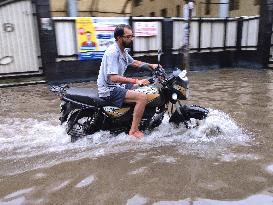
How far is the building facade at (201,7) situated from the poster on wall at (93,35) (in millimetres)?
6654

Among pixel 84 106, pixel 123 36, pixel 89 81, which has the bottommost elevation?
pixel 89 81

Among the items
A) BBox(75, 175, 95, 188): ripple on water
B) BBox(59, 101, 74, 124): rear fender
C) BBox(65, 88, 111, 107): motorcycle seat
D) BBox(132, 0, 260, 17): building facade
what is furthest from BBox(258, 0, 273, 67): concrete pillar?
BBox(75, 175, 95, 188): ripple on water

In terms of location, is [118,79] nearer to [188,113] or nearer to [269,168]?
[188,113]

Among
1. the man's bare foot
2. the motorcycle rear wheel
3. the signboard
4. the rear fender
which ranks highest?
the signboard

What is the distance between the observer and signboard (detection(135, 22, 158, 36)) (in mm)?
12373

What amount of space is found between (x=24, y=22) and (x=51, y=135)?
20.4 feet

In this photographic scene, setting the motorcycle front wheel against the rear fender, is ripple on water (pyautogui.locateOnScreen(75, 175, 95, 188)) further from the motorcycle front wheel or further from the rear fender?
the motorcycle front wheel

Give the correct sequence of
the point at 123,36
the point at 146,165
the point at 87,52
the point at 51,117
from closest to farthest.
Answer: the point at 146,165 < the point at 123,36 < the point at 51,117 < the point at 87,52

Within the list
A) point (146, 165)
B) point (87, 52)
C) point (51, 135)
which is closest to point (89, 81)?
point (87, 52)

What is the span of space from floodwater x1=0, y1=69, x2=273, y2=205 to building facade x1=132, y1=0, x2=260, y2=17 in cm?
1169

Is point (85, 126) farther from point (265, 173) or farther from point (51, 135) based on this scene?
point (265, 173)

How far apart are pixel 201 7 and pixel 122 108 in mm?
21150

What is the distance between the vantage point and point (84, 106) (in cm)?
534

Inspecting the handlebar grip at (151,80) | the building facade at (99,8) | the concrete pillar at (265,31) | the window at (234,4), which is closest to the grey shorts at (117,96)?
the handlebar grip at (151,80)
